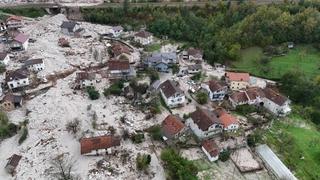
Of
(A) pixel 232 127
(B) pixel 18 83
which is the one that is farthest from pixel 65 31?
(A) pixel 232 127

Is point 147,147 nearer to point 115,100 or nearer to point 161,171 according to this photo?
point 161,171

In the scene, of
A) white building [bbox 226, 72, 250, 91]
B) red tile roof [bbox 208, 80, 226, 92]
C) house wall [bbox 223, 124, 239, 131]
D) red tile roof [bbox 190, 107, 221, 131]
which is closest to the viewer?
red tile roof [bbox 190, 107, 221, 131]

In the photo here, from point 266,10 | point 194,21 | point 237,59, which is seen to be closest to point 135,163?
point 237,59

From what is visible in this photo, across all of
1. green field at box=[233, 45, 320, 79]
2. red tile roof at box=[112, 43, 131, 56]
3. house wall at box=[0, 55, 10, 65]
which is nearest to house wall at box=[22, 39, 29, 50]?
house wall at box=[0, 55, 10, 65]

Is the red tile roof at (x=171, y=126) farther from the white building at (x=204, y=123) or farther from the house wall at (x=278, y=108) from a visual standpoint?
the house wall at (x=278, y=108)

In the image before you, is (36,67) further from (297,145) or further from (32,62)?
(297,145)

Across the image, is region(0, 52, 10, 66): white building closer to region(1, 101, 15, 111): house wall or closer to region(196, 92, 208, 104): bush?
region(1, 101, 15, 111): house wall
